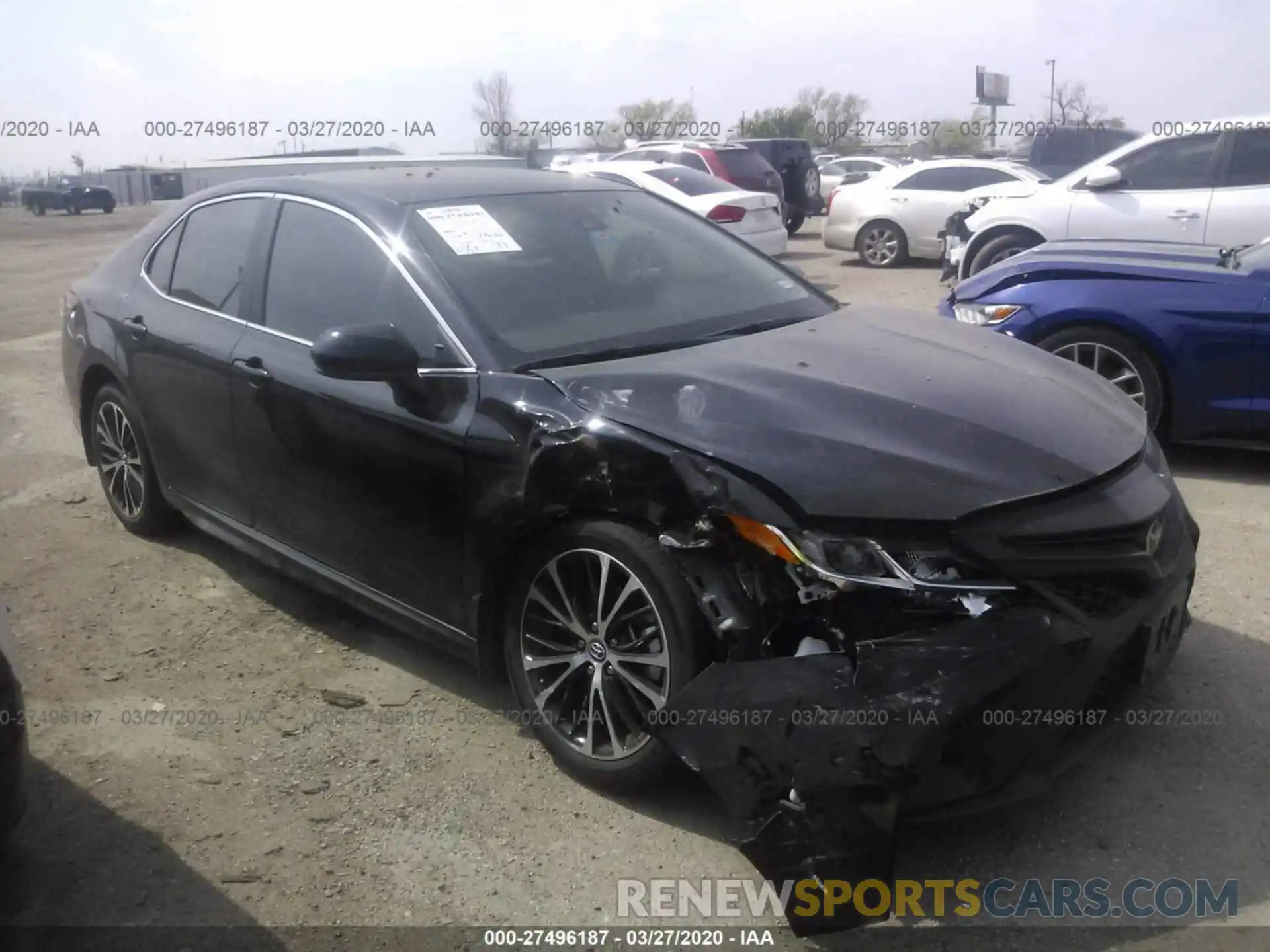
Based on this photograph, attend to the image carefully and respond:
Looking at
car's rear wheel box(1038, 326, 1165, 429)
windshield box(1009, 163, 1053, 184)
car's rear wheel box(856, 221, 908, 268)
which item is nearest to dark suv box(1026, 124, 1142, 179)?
windshield box(1009, 163, 1053, 184)

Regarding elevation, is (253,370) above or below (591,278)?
below


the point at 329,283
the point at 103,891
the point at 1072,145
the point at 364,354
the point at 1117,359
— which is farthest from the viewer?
the point at 1072,145

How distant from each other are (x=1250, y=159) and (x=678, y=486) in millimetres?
8279

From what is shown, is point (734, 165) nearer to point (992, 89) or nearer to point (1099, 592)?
point (1099, 592)

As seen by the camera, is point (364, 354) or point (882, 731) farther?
point (364, 354)

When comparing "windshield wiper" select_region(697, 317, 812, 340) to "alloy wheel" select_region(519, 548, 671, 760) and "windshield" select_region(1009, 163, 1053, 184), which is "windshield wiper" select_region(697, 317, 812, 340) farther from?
"windshield" select_region(1009, 163, 1053, 184)

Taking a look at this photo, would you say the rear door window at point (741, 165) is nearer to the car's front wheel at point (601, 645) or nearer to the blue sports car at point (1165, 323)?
the blue sports car at point (1165, 323)

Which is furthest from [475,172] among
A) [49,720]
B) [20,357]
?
[20,357]

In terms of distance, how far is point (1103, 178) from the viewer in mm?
9531

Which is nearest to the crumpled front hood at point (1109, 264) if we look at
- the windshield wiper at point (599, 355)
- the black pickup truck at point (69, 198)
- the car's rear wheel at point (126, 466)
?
the windshield wiper at point (599, 355)

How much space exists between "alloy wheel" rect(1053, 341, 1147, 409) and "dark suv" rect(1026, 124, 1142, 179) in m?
12.2

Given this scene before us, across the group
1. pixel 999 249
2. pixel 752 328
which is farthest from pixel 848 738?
pixel 999 249

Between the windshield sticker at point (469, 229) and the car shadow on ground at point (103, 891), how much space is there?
6.39ft

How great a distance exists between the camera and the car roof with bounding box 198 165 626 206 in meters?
4.01
